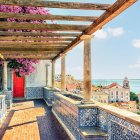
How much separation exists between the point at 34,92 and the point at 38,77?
1.19 metres

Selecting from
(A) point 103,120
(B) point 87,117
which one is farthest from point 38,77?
(A) point 103,120

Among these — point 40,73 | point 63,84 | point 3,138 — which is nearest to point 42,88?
point 40,73

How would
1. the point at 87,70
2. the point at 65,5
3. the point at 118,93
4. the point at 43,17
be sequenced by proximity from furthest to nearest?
the point at 118,93 → the point at 87,70 → the point at 43,17 → the point at 65,5

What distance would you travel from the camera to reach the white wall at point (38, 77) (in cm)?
1992

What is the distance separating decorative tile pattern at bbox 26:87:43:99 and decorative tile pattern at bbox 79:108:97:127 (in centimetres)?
1375

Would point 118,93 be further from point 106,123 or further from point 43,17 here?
point 43,17

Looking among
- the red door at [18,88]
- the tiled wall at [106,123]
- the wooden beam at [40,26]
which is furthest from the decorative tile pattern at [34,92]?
the wooden beam at [40,26]

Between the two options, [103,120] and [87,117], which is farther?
[87,117]

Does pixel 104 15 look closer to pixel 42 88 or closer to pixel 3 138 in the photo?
pixel 3 138

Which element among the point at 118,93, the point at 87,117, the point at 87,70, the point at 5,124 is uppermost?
the point at 87,70

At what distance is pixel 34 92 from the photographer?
65.1 feet

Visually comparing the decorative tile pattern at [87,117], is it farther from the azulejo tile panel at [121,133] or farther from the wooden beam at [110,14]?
the wooden beam at [110,14]

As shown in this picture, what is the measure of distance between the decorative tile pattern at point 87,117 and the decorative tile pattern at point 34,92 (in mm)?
13751

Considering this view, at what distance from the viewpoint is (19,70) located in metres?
15.9
